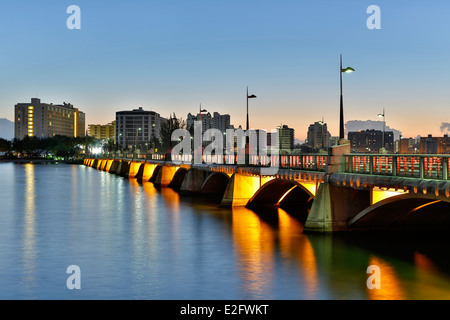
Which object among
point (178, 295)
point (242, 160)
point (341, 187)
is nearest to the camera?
point (178, 295)

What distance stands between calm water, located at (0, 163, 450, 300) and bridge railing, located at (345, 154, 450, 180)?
181 inches

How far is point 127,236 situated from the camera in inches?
1650

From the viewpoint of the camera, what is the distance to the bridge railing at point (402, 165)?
81.6 feet

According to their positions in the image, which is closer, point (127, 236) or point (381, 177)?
point (381, 177)

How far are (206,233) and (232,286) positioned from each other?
16.0 metres

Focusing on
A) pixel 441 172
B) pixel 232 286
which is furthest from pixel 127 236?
pixel 441 172

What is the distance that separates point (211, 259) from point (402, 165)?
12069 millimetres

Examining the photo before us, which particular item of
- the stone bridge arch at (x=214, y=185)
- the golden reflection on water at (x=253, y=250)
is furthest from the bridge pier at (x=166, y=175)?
the golden reflection on water at (x=253, y=250)

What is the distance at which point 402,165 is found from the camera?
28016mm

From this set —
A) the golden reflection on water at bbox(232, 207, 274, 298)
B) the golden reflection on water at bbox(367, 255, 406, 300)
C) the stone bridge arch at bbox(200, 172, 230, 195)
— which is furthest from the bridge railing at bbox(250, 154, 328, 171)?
the stone bridge arch at bbox(200, 172, 230, 195)

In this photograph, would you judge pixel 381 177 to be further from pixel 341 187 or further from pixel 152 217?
pixel 152 217

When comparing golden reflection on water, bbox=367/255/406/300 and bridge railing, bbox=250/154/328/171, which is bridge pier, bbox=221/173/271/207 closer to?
bridge railing, bbox=250/154/328/171

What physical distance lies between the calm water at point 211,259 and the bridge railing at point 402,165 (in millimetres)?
4600
